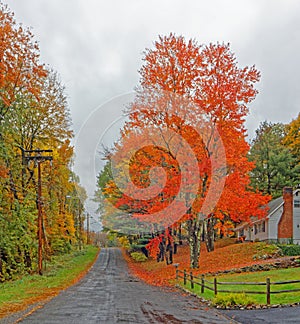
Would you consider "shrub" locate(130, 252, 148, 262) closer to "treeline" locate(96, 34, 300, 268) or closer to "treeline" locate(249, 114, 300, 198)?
"treeline" locate(249, 114, 300, 198)

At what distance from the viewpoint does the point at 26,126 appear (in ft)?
114

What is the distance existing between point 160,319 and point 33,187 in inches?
1011

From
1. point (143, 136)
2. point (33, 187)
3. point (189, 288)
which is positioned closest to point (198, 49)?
point (143, 136)

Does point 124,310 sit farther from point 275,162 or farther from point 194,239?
point 275,162

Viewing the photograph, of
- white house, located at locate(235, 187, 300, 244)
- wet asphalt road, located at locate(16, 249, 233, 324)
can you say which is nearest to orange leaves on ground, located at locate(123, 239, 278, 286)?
white house, located at locate(235, 187, 300, 244)

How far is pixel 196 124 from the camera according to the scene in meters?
26.7

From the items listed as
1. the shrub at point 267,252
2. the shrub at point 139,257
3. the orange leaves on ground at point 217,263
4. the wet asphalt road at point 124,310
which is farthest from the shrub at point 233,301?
the shrub at point 139,257

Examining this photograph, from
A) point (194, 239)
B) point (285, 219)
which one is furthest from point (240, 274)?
point (285, 219)

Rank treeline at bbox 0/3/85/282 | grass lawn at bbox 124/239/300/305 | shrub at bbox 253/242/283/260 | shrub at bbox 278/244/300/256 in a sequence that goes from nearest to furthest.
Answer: grass lawn at bbox 124/239/300/305 < treeline at bbox 0/3/85/282 < shrub at bbox 253/242/283/260 < shrub at bbox 278/244/300/256

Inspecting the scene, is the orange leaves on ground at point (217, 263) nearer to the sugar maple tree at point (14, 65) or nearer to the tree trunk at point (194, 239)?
the tree trunk at point (194, 239)

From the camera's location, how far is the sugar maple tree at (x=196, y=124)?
87.3ft

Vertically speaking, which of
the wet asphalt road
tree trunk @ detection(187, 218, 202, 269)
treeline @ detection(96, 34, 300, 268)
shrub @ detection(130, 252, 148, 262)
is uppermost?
treeline @ detection(96, 34, 300, 268)

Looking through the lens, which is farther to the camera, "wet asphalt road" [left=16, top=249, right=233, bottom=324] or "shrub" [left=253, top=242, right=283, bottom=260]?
"shrub" [left=253, top=242, right=283, bottom=260]

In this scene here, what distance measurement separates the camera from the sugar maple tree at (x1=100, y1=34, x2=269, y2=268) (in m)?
26.6
